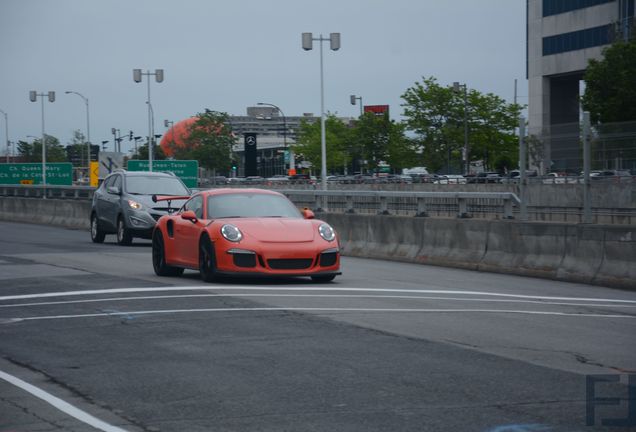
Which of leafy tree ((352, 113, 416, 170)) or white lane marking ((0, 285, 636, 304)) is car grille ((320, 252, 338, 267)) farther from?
leafy tree ((352, 113, 416, 170))

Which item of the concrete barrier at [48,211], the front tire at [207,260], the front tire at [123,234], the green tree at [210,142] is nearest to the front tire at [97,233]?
the front tire at [123,234]

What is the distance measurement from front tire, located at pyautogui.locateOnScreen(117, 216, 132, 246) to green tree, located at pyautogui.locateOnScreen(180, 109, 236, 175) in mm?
76904

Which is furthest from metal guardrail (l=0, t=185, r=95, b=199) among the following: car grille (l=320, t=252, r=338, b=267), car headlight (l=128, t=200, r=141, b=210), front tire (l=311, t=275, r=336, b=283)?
car grille (l=320, t=252, r=338, b=267)

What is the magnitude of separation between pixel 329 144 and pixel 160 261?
337 ft

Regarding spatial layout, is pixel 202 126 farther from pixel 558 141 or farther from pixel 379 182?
pixel 558 141

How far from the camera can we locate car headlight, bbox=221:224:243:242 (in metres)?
15.1

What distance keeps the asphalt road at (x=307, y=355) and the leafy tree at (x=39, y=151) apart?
13925 centimetres

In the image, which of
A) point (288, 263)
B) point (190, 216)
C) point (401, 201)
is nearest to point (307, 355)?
point (288, 263)

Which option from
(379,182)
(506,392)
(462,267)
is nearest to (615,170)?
(462,267)

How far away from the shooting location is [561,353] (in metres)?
9.30

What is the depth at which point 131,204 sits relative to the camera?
87.1 ft

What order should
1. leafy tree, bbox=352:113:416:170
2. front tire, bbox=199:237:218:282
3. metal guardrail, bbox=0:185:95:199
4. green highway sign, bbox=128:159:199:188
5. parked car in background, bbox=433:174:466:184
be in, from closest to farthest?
front tire, bbox=199:237:218:282
metal guardrail, bbox=0:185:95:199
green highway sign, bbox=128:159:199:188
parked car in background, bbox=433:174:466:184
leafy tree, bbox=352:113:416:170

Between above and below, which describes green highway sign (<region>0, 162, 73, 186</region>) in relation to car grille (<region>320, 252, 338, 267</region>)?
above

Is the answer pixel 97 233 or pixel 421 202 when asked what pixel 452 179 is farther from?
pixel 421 202
